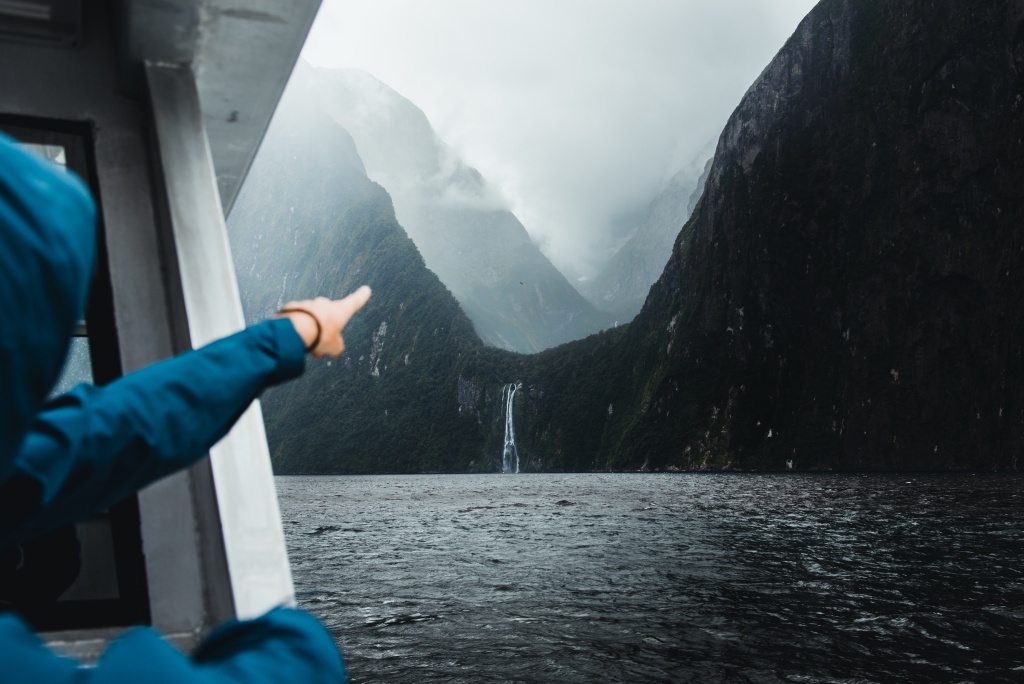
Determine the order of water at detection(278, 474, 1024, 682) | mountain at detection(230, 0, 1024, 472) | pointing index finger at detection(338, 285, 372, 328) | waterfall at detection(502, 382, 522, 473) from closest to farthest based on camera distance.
→ pointing index finger at detection(338, 285, 372, 328), water at detection(278, 474, 1024, 682), mountain at detection(230, 0, 1024, 472), waterfall at detection(502, 382, 522, 473)

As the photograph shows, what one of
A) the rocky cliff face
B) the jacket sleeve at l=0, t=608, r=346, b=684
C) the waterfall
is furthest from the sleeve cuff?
the waterfall

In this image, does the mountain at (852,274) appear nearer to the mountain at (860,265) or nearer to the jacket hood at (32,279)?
the mountain at (860,265)

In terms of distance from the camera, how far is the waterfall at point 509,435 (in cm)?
15200

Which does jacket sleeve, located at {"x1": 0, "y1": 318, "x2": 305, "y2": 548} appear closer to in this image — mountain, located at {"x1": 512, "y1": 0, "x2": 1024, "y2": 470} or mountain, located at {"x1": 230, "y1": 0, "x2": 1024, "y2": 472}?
mountain, located at {"x1": 230, "y1": 0, "x2": 1024, "y2": 472}

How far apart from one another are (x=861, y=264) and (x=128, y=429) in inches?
4015

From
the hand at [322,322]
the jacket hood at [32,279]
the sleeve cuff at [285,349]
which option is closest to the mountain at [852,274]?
the hand at [322,322]

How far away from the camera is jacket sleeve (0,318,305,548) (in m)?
0.94

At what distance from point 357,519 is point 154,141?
38725mm

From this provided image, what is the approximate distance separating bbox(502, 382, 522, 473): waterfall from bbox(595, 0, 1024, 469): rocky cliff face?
123 feet

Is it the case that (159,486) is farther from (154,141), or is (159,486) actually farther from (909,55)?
(909,55)

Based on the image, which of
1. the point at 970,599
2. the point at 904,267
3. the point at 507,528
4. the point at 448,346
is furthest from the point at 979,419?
the point at 448,346

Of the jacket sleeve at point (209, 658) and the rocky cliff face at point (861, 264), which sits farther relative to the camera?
the rocky cliff face at point (861, 264)

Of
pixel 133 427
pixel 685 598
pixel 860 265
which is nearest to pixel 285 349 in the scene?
pixel 133 427

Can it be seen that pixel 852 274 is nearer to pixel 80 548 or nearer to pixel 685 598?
pixel 685 598
